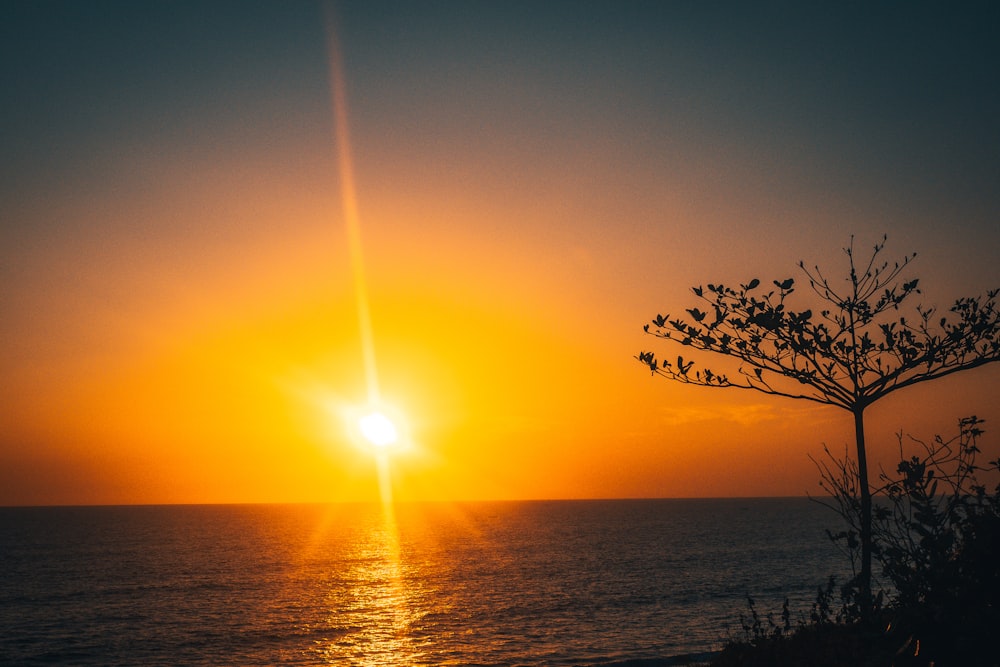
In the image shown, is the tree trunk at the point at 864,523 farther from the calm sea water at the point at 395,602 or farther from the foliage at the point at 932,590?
the calm sea water at the point at 395,602

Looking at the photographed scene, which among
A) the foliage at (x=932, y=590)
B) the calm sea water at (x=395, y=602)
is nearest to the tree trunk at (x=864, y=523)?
the foliage at (x=932, y=590)

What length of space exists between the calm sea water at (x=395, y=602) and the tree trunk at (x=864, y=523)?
76.2 ft

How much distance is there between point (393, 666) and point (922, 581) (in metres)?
32.4

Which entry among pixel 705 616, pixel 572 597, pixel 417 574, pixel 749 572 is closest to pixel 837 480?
pixel 705 616

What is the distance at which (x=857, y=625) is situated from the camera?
13.9m

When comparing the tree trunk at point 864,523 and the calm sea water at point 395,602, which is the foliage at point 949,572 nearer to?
the tree trunk at point 864,523

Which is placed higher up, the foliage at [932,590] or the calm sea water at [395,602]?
the foliage at [932,590]

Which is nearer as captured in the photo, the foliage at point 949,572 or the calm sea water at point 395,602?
the foliage at point 949,572

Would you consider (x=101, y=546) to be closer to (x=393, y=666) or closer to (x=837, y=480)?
(x=393, y=666)

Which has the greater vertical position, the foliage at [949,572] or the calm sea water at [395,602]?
the foliage at [949,572]

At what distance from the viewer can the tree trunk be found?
1288cm

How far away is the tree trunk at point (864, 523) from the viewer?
12875 millimetres

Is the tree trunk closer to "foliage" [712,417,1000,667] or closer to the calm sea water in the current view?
"foliage" [712,417,1000,667]

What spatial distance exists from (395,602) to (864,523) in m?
56.8
